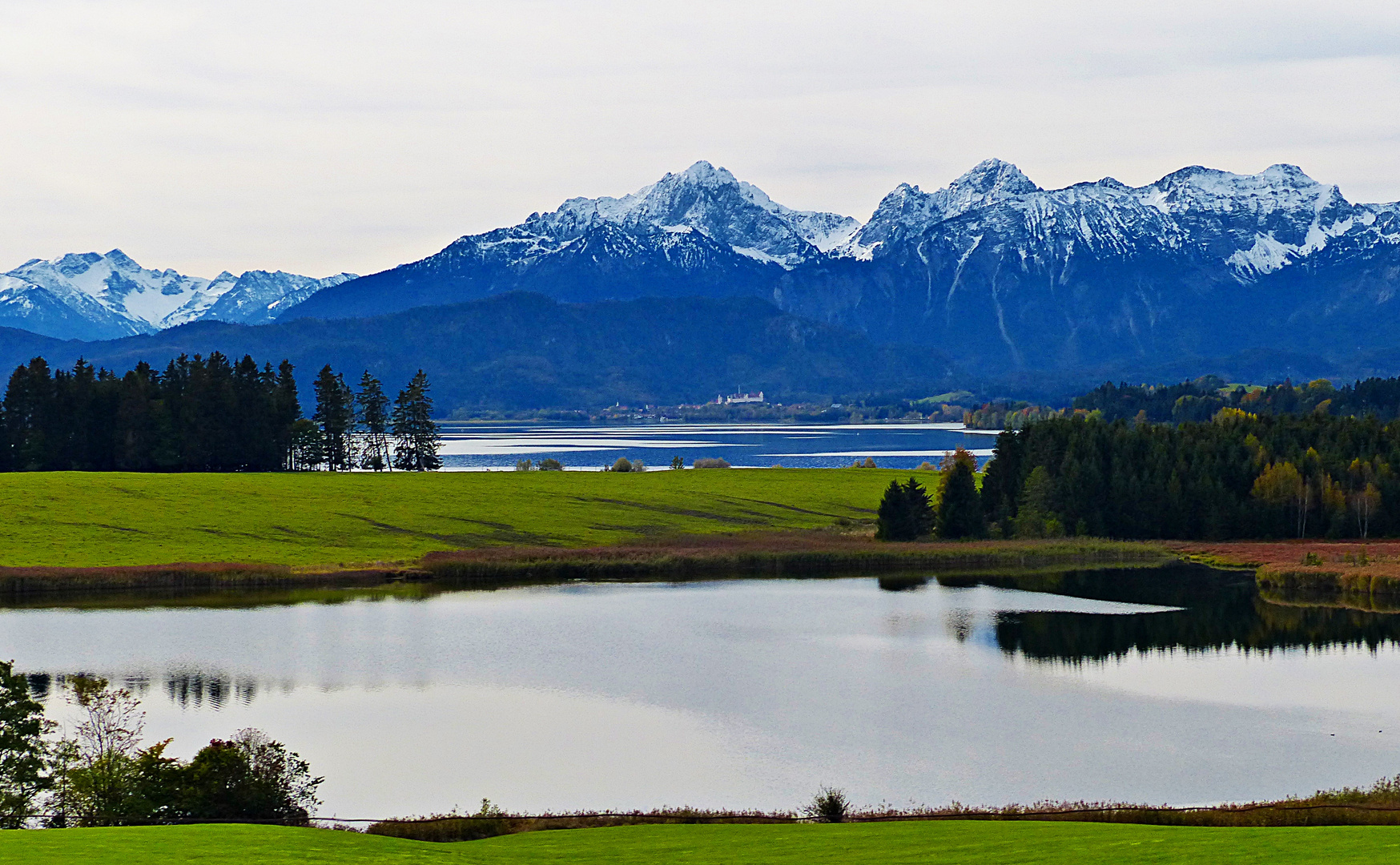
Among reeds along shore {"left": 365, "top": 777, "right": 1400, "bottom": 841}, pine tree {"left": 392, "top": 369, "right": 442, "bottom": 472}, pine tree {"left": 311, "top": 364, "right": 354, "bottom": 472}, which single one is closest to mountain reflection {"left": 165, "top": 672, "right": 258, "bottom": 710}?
reeds along shore {"left": 365, "top": 777, "right": 1400, "bottom": 841}

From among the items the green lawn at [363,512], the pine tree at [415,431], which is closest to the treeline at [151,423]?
the pine tree at [415,431]

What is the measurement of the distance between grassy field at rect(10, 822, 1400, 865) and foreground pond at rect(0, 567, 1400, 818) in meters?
8.50

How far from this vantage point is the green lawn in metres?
94.2

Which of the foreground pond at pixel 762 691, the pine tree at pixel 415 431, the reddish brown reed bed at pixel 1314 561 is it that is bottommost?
the foreground pond at pixel 762 691

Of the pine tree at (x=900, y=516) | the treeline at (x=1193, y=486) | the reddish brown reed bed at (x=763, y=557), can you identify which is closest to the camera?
the reddish brown reed bed at (x=763, y=557)

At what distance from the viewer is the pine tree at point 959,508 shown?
10875 cm

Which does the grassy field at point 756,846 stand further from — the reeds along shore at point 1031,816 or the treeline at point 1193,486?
the treeline at point 1193,486

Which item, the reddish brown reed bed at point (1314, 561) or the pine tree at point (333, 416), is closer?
the reddish brown reed bed at point (1314, 561)

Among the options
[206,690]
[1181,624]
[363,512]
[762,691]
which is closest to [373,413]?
[363,512]

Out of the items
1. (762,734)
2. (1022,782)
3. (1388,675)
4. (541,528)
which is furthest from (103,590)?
(1388,675)

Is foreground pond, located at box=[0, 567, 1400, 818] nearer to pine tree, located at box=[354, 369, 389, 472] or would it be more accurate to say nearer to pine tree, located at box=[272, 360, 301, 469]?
pine tree, located at box=[272, 360, 301, 469]

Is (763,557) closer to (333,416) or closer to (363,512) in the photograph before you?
(363,512)

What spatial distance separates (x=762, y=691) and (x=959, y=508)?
5716 cm

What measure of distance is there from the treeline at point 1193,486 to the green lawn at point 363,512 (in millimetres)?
15188
